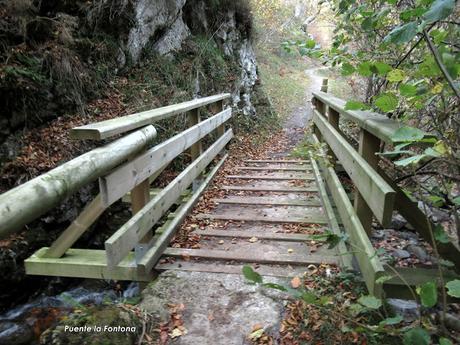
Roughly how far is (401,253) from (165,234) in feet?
7.47

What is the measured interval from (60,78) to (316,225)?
445cm

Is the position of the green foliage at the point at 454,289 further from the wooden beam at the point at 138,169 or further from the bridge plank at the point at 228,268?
the wooden beam at the point at 138,169

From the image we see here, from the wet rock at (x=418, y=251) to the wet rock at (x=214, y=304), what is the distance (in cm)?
165

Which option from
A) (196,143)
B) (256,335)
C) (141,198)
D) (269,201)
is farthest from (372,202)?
(196,143)

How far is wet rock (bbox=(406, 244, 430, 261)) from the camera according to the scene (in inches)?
138

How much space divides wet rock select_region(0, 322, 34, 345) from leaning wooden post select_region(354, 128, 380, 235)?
3751mm

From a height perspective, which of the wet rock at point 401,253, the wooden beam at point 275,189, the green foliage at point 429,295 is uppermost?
the green foliage at point 429,295

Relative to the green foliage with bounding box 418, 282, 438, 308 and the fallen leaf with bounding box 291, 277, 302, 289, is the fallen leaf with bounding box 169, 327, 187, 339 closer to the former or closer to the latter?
the fallen leaf with bounding box 291, 277, 302, 289

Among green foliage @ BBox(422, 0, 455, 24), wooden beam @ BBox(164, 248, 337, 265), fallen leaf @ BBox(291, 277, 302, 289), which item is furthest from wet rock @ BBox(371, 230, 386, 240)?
green foliage @ BBox(422, 0, 455, 24)

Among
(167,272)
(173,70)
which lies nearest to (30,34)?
(173,70)

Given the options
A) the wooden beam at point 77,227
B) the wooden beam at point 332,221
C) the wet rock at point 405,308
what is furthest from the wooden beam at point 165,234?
the wet rock at point 405,308

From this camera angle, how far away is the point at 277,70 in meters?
23.3

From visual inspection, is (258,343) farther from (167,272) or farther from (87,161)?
(87,161)

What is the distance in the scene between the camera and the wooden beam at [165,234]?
308 cm
